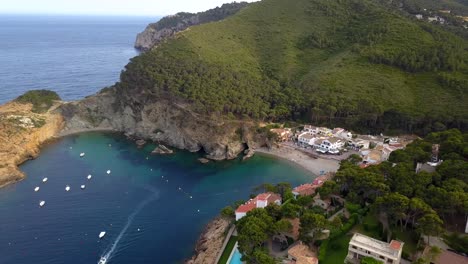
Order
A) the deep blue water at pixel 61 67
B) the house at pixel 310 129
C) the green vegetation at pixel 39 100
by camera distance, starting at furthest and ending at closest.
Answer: the deep blue water at pixel 61 67
the green vegetation at pixel 39 100
the house at pixel 310 129

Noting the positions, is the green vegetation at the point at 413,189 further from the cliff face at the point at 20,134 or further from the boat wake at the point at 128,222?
the cliff face at the point at 20,134

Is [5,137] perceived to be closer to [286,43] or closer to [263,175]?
[263,175]

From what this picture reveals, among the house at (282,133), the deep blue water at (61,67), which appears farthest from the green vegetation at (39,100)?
the house at (282,133)

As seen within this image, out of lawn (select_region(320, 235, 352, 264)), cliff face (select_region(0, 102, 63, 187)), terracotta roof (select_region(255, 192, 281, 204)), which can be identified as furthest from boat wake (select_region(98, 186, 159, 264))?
lawn (select_region(320, 235, 352, 264))

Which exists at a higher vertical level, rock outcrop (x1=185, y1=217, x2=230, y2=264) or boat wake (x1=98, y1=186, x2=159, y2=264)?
rock outcrop (x1=185, y1=217, x2=230, y2=264)

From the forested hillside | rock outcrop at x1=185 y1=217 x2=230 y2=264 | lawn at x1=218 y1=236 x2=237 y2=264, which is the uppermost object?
the forested hillside

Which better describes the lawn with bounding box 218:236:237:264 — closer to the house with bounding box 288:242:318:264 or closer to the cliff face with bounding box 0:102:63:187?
the house with bounding box 288:242:318:264
